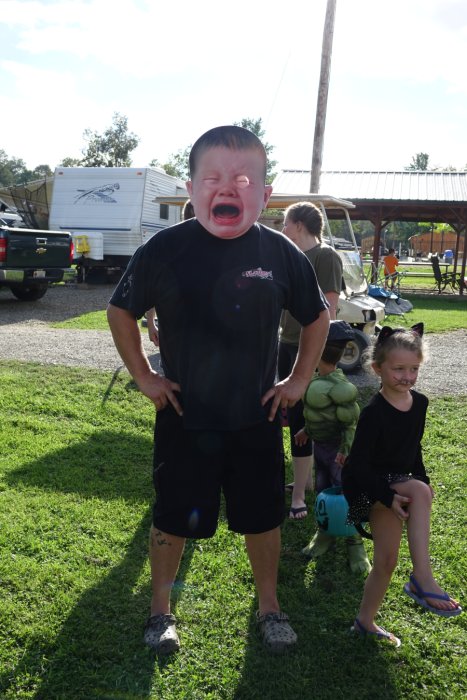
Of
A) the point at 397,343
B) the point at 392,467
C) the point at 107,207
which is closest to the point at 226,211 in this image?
the point at 397,343

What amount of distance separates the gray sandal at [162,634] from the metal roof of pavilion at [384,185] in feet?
53.9

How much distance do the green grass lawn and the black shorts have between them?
0.43 metres

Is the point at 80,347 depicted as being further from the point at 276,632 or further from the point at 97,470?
the point at 276,632

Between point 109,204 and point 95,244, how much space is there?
146cm

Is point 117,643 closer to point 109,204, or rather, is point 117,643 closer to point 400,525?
point 400,525

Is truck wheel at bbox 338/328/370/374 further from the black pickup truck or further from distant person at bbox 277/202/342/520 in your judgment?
the black pickup truck

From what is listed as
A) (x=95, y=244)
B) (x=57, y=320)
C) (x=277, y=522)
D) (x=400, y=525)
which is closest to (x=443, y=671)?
(x=400, y=525)

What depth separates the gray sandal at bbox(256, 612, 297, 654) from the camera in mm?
2461

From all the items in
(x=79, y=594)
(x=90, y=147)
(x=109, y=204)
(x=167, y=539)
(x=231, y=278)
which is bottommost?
(x=79, y=594)

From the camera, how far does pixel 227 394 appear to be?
2.28m

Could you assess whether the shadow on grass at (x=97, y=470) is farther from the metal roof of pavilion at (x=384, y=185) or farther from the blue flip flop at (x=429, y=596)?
the metal roof of pavilion at (x=384, y=185)

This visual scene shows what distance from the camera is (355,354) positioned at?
752 centimetres

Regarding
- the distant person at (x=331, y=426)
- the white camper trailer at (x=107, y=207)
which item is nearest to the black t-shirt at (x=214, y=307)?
the distant person at (x=331, y=426)

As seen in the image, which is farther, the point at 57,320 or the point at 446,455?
the point at 57,320
